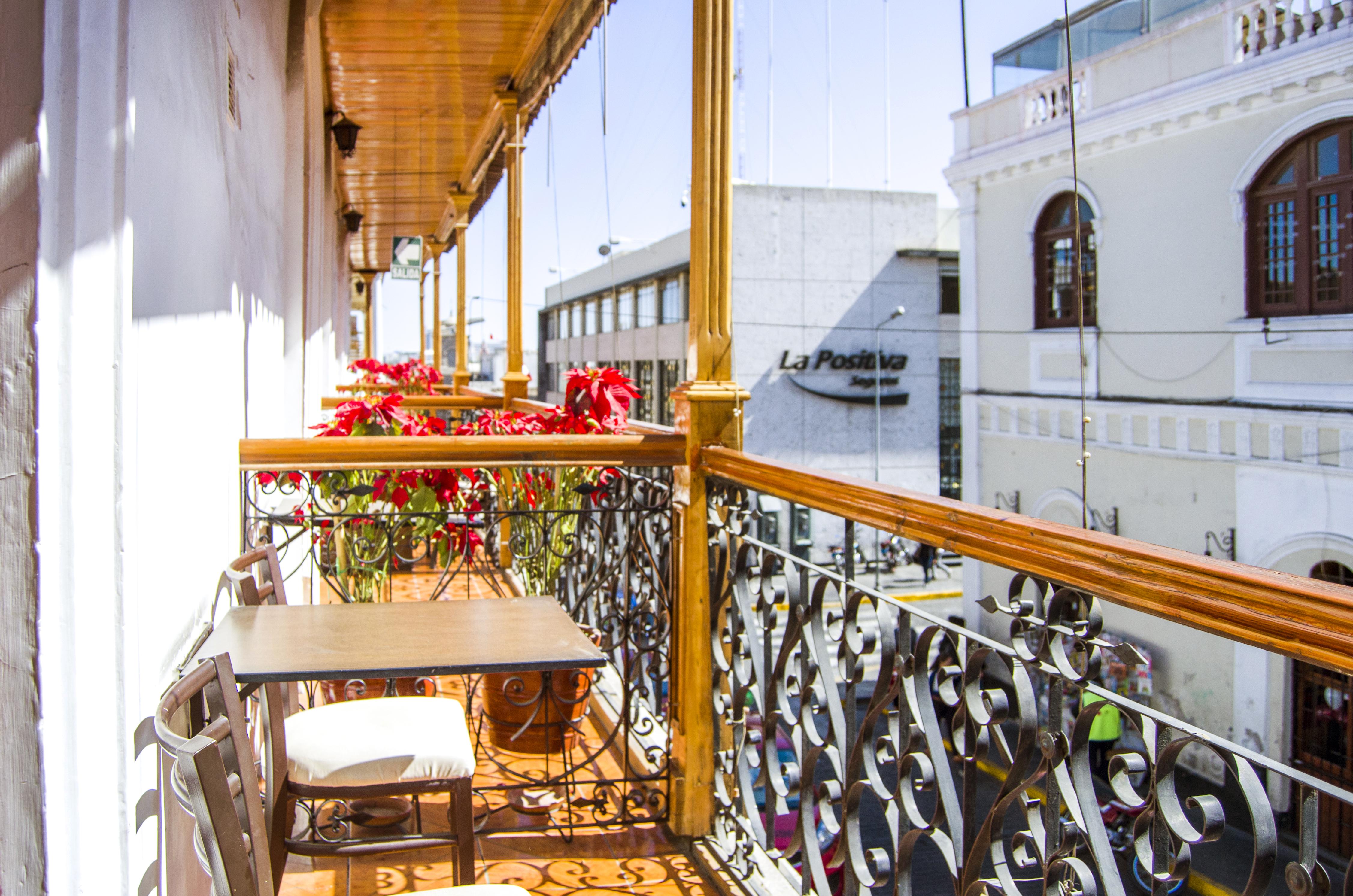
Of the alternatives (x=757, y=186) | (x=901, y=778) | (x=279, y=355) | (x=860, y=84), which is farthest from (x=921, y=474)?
(x=901, y=778)

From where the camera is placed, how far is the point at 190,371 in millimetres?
1653

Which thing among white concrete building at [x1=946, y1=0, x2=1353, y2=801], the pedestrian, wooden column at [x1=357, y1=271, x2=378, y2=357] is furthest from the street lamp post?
white concrete building at [x1=946, y1=0, x2=1353, y2=801]

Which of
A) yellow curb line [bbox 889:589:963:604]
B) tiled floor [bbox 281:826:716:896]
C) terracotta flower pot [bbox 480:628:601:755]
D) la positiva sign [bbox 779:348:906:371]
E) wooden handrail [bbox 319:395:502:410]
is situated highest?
la positiva sign [bbox 779:348:906:371]

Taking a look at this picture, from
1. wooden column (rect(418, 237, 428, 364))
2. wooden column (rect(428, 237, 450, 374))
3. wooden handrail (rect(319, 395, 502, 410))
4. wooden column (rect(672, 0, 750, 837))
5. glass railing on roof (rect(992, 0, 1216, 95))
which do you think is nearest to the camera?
wooden column (rect(672, 0, 750, 837))

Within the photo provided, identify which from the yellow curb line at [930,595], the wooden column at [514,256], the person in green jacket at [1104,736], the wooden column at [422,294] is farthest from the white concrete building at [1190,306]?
the yellow curb line at [930,595]

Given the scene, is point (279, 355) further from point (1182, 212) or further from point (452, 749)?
point (1182, 212)

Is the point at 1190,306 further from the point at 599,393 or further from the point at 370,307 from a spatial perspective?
the point at 370,307

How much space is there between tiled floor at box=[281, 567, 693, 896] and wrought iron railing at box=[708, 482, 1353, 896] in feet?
0.50

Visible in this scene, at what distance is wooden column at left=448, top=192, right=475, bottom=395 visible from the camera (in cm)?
856

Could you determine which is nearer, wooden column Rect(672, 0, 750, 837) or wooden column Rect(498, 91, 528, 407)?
wooden column Rect(672, 0, 750, 837)

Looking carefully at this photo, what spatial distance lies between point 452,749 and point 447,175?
7.72 meters

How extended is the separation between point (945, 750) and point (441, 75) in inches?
199

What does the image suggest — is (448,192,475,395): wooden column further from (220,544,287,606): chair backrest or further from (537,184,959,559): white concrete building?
(537,184,959,559): white concrete building

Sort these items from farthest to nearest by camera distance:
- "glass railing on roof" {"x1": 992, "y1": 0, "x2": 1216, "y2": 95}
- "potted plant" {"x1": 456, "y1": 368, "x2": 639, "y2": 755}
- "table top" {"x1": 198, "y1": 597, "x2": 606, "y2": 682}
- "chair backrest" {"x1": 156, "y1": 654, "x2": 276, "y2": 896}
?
"potted plant" {"x1": 456, "y1": 368, "x2": 639, "y2": 755}, "glass railing on roof" {"x1": 992, "y1": 0, "x2": 1216, "y2": 95}, "table top" {"x1": 198, "y1": 597, "x2": 606, "y2": 682}, "chair backrest" {"x1": 156, "y1": 654, "x2": 276, "y2": 896}
